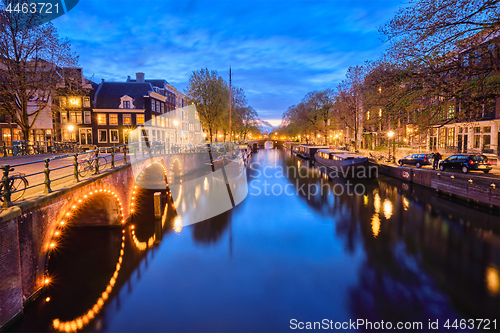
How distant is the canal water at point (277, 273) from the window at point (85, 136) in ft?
99.2

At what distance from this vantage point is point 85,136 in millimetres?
42594

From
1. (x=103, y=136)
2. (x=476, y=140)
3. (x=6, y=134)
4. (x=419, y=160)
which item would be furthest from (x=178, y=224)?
(x=476, y=140)

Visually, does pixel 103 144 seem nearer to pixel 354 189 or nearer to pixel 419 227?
pixel 354 189

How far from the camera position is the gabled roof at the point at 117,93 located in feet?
141

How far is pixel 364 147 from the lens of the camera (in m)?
65.2

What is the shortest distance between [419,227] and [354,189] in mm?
11874

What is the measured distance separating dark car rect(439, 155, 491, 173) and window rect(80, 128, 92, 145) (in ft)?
158

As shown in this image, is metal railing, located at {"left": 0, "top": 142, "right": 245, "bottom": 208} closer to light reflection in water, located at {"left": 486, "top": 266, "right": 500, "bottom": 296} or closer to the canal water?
the canal water

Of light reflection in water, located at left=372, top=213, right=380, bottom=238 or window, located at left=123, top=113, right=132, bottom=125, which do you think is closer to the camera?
light reflection in water, located at left=372, top=213, right=380, bottom=238

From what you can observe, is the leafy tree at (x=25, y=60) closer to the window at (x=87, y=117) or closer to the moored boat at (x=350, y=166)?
the window at (x=87, y=117)

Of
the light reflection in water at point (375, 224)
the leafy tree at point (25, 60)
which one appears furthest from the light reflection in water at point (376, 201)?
the leafy tree at point (25, 60)

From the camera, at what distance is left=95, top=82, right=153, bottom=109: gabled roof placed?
141 ft

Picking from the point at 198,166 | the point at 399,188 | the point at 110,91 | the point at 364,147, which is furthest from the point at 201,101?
the point at 364,147

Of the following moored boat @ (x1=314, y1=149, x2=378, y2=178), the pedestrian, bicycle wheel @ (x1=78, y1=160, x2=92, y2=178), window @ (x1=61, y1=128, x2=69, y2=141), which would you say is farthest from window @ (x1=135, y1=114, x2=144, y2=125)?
the pedestrian
